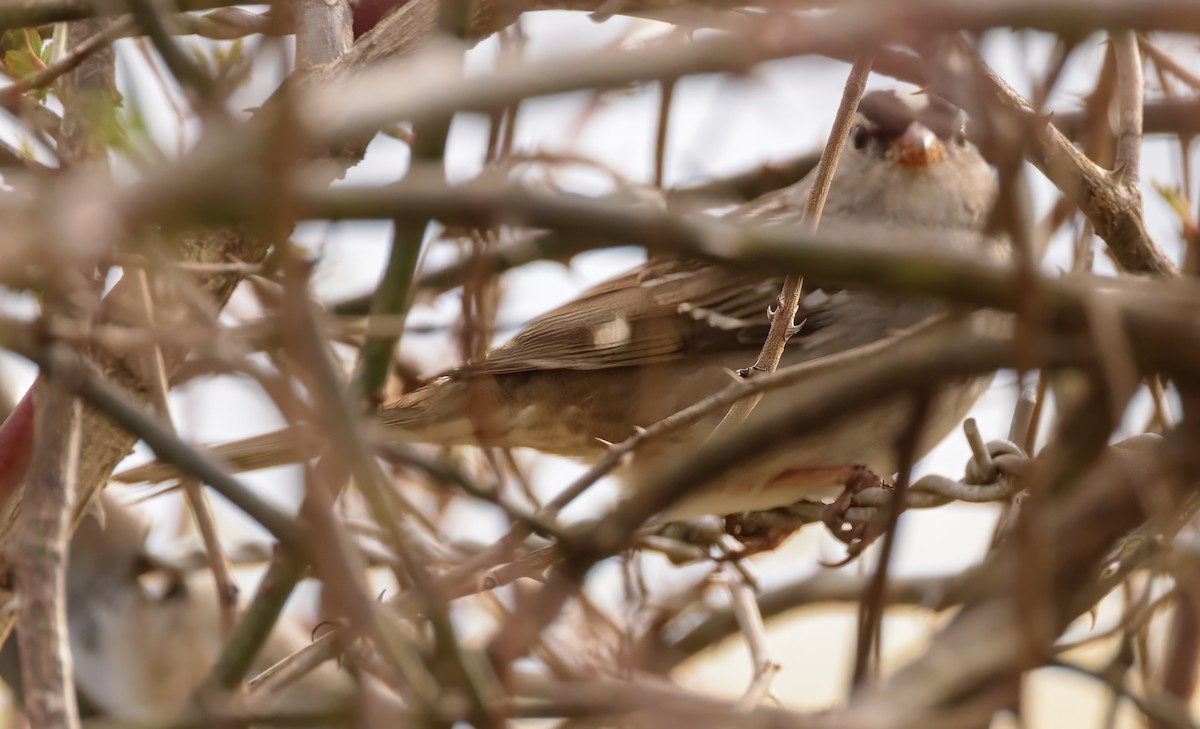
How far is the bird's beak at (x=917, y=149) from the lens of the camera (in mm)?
3695

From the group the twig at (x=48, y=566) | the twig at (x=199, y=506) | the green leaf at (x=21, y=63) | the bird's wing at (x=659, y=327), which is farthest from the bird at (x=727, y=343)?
the twig at (x=48, y=566)

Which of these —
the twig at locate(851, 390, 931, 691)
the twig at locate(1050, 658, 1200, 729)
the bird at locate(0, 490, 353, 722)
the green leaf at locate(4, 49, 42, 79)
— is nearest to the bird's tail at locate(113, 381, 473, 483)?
the bird at locate(0, 490, 353, 722)

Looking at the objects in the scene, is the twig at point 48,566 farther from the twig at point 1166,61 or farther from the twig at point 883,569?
the twig at point 1166,61

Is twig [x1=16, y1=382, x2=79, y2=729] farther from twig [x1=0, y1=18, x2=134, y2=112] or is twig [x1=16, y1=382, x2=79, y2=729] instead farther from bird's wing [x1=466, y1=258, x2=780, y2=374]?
bird's wing [x1=466, y1=258, x2=780, y2=374]

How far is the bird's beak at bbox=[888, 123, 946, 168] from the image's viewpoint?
145 inches

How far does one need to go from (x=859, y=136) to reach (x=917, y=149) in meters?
0.25

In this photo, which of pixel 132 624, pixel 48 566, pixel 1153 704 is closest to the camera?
pixel 48 566

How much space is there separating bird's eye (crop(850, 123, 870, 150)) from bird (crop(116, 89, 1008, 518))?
1 centimetres

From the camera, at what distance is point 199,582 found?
11.5ft

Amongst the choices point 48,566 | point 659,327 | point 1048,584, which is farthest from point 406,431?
point 1048,584

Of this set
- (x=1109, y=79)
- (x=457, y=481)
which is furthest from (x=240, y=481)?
(x=1109, y=79)

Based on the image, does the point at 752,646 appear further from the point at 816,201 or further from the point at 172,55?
the point at 172,55

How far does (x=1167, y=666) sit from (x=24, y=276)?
1.59 metres

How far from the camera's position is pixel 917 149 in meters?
3.69
